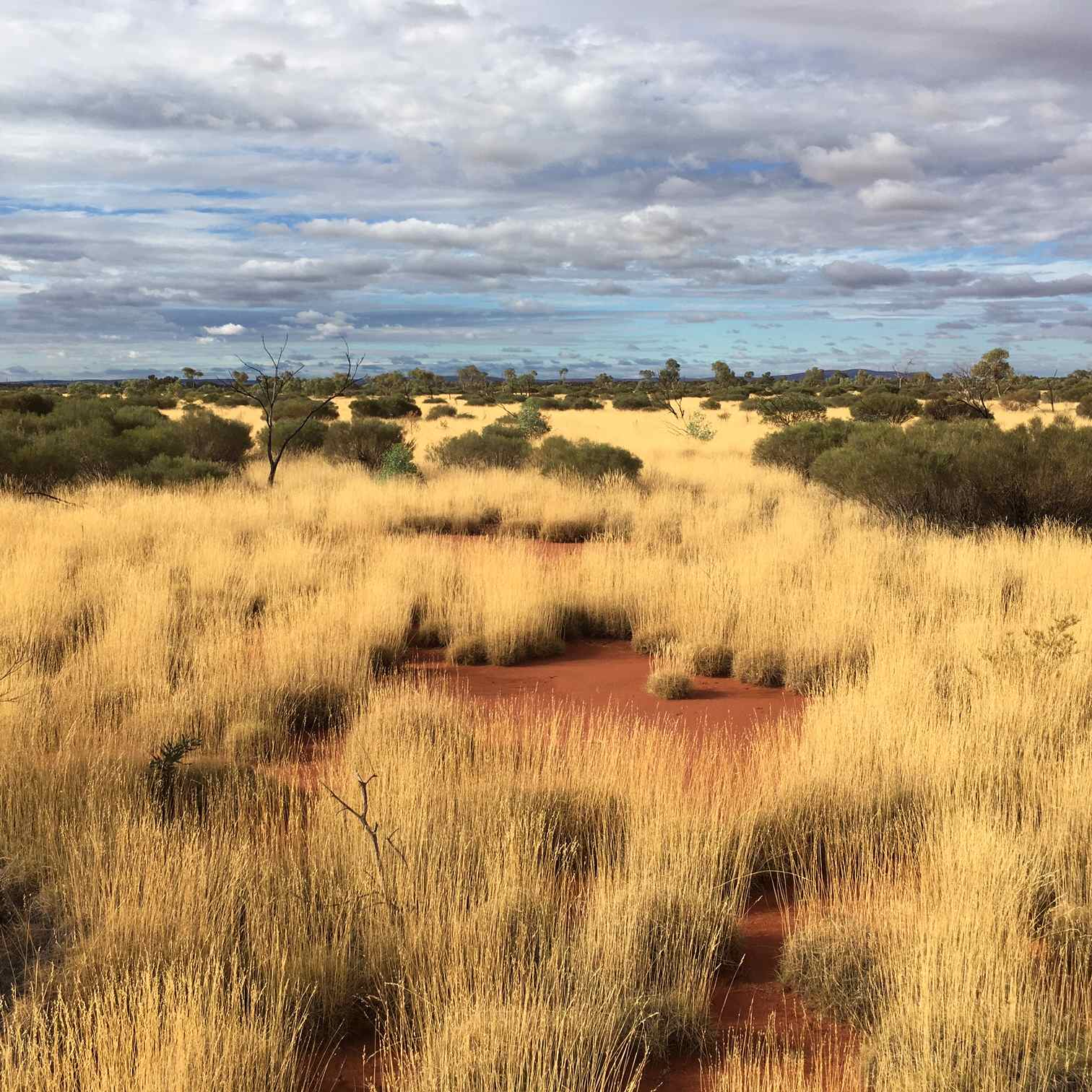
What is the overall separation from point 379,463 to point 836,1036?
2143 centimetres

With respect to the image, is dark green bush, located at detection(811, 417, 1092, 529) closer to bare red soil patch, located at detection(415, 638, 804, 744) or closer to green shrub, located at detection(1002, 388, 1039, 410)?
bare red soil patch, located at detection(415, 638, 804, 744)

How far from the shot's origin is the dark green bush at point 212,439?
936 inches

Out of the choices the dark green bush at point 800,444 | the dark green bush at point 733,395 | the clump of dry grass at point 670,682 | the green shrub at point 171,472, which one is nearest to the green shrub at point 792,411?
the dark green bush at point 800,444

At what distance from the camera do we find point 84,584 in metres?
9.48

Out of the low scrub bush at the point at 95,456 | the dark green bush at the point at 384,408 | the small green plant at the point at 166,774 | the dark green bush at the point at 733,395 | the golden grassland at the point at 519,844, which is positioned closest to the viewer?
the golden grassland at the point at 519,844

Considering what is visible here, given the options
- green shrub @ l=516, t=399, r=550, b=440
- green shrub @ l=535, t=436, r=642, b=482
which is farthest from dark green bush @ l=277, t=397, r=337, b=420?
green shrub @ l=535, t=436, r=642, b=482

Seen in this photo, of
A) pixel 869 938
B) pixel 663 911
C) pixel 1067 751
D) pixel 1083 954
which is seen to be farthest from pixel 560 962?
pixel 1067 751

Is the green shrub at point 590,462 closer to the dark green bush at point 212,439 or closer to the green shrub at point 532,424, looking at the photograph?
the dark green bush at point 212,439

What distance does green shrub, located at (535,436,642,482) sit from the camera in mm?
19438

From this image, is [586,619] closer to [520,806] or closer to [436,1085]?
[520,806]

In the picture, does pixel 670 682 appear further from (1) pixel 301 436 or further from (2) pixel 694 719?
(1) pixel 301 436

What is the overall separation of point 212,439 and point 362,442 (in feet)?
12.3

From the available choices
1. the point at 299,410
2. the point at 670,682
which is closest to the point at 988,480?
the point at 670,682

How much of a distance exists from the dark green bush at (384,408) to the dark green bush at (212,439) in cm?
1507
